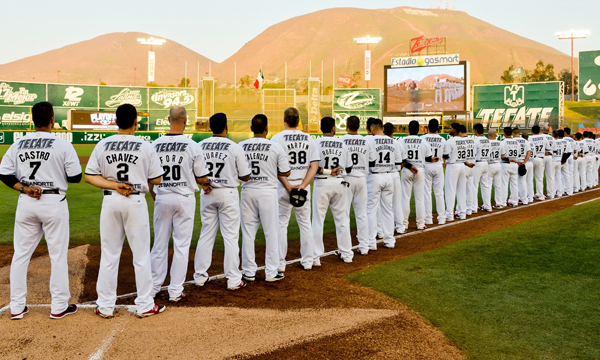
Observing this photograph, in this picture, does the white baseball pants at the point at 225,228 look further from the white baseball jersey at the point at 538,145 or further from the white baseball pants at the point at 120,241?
the white baseball jersey at the point at 538,145

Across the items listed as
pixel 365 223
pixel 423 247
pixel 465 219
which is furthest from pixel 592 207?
pixel 365 223

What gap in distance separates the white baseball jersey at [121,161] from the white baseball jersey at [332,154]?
10.1 ft

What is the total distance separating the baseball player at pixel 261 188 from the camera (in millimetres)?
6227

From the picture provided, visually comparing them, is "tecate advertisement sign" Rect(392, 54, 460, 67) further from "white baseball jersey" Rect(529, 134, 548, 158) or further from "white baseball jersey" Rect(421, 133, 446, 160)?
"white baseball jersey" Rect(421, 133, 446, 160)

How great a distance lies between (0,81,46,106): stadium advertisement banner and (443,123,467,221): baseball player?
162 ft

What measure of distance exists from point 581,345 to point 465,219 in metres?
7.44

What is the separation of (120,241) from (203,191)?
1.32 metres

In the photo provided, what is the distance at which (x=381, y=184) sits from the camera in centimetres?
859

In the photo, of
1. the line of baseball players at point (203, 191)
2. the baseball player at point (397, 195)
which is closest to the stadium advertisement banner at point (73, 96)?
the line of baseball players at point (203, 191)

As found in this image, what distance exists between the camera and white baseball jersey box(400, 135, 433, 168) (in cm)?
1012

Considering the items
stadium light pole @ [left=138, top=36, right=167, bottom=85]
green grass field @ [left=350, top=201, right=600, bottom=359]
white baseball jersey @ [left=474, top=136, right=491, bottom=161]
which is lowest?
green grass field @ [left=350, top=201, right=600, bottom=359]

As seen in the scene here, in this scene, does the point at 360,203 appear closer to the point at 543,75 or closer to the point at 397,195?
the point at 397,195

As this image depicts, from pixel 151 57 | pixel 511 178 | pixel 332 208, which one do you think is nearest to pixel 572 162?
pixel 511 178

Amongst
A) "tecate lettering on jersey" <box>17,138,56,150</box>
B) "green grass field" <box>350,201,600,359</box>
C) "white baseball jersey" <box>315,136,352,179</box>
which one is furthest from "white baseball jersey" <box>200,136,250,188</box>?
"green grass field" <box>350,201,600,359</box>
